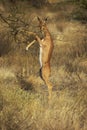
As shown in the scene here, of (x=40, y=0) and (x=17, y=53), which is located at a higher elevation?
(x=17, y=53)

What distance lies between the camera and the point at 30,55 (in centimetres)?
1562

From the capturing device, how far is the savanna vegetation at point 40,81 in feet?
26.9

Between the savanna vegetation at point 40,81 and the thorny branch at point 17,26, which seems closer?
the savanna vegetation at point 40,81

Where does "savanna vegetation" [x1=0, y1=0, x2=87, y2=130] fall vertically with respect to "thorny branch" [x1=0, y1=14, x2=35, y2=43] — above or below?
below

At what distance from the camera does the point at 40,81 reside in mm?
12547

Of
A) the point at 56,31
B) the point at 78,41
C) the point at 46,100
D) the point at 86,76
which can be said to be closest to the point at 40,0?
the point at 56,31

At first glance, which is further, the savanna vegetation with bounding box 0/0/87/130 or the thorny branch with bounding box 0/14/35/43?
the thorny branch with bounding box 0/14/35/43

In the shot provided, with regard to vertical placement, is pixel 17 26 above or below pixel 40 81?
above

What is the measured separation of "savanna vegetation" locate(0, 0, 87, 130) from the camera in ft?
26.9

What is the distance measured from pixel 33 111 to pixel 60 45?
415 inches

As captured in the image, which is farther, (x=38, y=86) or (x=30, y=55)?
(x=30, y=55)

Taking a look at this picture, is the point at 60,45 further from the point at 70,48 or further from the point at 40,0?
the point at 40,0

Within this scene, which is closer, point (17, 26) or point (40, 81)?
point (17, 26)

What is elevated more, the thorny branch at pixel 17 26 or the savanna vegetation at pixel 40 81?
the thorny branch at pixel 17 26
